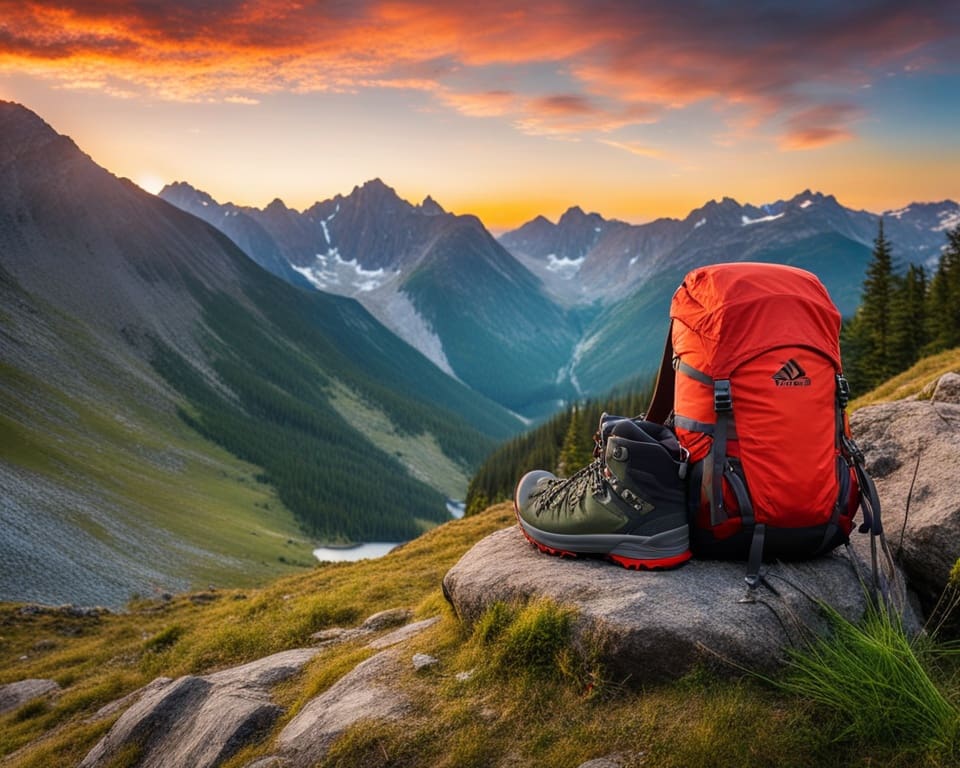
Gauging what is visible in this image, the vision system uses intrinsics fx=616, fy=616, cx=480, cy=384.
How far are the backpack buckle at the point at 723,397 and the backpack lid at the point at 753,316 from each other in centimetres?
13

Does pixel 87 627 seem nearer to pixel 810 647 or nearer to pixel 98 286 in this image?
pixel 810 647

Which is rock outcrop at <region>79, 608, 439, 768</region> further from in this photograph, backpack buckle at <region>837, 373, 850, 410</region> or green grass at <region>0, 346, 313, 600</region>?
green grass at <region>0, 346, 313, 600</region>

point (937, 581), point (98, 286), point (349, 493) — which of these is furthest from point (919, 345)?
point (98, 286)

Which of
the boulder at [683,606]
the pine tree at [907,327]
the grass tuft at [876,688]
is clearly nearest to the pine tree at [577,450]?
the pine tree at [907,327]

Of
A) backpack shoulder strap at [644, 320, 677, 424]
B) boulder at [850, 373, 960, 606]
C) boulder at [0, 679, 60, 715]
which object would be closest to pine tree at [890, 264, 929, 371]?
boulder at [850, 373, 960, 606]

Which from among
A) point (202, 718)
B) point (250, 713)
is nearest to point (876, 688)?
point (250, 713)

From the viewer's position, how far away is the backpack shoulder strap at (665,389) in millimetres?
7988

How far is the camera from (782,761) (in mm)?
4680

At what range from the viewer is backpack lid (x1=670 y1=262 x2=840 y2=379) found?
6.63 metres

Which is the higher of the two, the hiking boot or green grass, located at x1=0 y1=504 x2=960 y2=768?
the hiking boot

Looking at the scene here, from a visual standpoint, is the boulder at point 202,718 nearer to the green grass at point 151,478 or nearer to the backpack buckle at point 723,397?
the backpack buckle at point 723,397

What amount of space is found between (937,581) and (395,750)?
Result: 20.9 feet

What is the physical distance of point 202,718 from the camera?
8141 mm

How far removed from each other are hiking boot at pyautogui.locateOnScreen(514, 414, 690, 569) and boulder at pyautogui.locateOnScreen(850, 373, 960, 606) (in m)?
2.74
